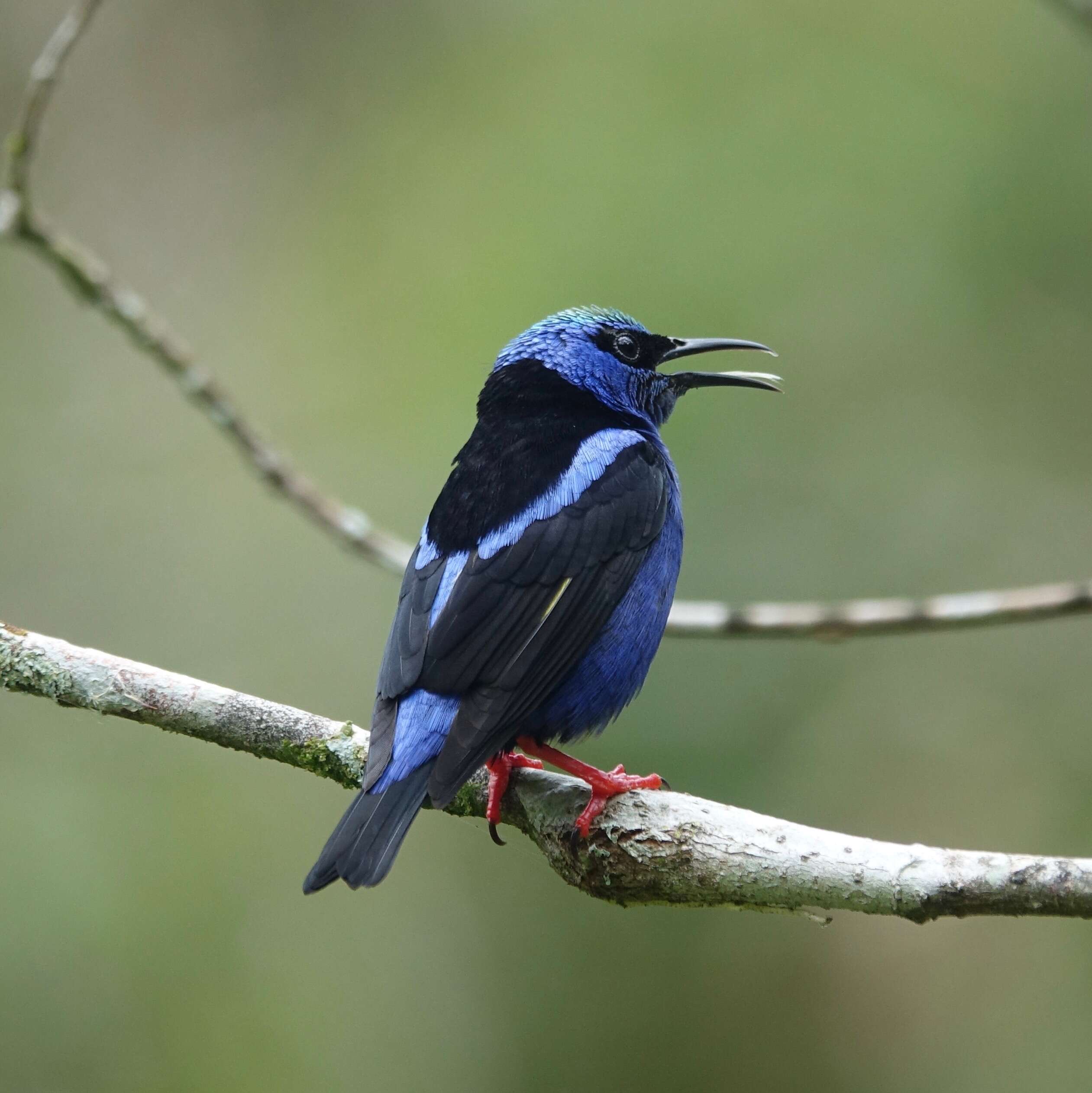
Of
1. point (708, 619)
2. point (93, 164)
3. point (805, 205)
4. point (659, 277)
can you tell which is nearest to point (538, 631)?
point (708, 619)

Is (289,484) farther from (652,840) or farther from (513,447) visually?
(652,840)

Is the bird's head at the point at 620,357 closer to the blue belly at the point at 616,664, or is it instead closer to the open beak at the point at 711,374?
the open beak at the point at 711,374

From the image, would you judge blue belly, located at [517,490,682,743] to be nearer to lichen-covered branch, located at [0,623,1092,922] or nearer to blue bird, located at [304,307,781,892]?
blue bird, located at [304,307,781,892]

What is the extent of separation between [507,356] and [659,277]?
253 cm

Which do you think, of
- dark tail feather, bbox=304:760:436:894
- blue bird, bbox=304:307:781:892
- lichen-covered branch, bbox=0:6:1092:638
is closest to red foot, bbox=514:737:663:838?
blue bird, bbox=304:307:781:892

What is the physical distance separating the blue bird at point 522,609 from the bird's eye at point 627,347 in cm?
22

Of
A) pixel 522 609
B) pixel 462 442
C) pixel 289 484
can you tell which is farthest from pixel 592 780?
pixel 462 442

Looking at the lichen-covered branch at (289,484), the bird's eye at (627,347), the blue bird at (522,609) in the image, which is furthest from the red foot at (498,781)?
the bird's eye at (627,347)

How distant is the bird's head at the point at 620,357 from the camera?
4855 millimetres

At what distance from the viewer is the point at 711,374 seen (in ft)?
16.1

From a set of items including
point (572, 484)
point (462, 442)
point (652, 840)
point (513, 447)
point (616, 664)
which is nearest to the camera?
point (652, 840)

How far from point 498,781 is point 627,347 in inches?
75.1

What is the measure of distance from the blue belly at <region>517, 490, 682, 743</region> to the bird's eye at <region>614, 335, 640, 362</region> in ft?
3.17

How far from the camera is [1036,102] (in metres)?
7.63
